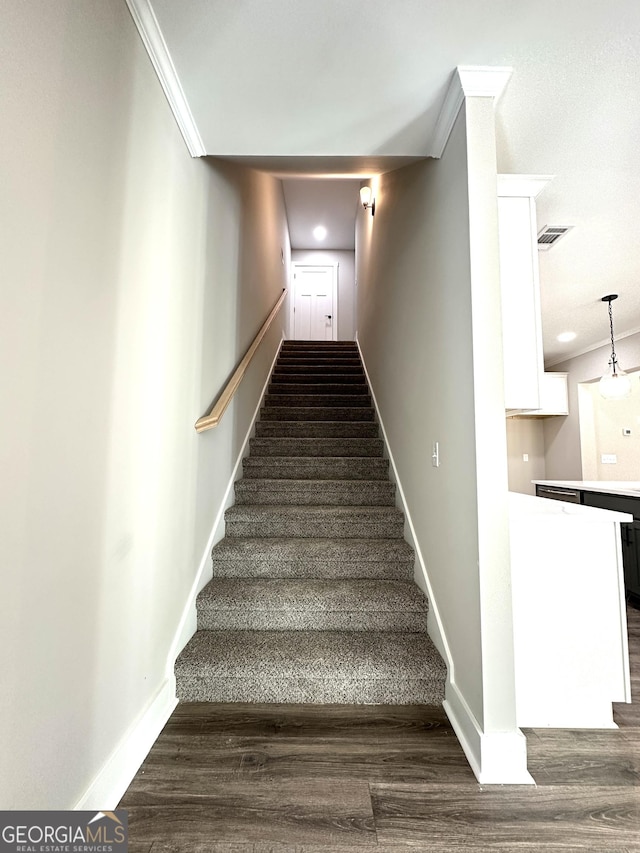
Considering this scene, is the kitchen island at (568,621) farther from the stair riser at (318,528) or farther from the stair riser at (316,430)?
the stair riser at (316,430)

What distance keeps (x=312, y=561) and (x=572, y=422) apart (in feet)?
15.5

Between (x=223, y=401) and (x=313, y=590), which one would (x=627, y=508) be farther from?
(x=223, y=401)

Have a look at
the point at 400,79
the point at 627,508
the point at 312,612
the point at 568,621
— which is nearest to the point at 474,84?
the point at 400,79

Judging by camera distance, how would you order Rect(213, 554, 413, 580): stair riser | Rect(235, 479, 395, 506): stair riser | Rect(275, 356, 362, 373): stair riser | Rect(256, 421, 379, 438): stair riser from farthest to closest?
Rect(275, 356, 362, 373): stair riser
Rect(256, 421, 379, 438): stair riser
Rect(235, 479, 395, 506): stair riser
Rect(213, 554, 413, 580): stair riser

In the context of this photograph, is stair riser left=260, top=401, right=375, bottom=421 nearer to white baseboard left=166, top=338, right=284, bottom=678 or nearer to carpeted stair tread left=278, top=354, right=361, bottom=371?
white baseboard left=166, top=338, right=284, bottom=678

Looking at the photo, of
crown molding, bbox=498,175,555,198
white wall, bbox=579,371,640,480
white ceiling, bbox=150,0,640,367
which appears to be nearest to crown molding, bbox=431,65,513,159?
white ceiling, bbox=150,0,640,367

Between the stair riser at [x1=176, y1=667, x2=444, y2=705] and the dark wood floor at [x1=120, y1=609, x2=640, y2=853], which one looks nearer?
the dark wood floor at [x1=120, y1=609, x2=640, y2=853]

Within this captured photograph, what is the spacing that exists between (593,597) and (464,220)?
1.64 meters

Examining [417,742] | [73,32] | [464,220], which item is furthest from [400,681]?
[73,32]

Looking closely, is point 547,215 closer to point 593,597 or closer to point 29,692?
point 593,597

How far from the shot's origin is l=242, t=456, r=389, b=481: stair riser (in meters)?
3.05

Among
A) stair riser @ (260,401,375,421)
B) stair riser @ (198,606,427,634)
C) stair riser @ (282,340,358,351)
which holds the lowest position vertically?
stair riser @ (198,606,427,634)

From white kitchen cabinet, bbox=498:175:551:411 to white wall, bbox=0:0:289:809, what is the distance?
1.44 m

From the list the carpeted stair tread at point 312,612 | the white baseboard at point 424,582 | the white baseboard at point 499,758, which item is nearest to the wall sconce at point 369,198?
the white baseboard at point 424,582
